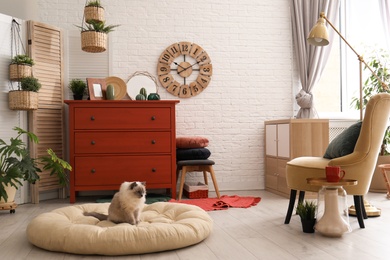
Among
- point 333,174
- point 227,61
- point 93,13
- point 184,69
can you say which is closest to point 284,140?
point 227,61

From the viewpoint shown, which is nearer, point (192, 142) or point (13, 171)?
point (13, 171)

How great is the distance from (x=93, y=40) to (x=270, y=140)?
240cm

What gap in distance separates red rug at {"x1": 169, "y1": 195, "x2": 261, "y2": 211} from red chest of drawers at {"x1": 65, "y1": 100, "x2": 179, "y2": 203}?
1.26 ft

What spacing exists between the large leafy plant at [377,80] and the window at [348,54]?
14 centimetres

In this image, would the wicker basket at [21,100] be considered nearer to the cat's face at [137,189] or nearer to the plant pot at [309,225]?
the cat's face at [137,189]

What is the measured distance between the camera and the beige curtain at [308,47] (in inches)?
214

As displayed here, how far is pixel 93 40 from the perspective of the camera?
4648mm

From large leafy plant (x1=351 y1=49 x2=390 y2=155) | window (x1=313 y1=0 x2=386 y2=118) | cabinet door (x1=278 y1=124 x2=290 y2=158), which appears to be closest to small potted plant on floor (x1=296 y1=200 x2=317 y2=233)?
cabinet door (x1=278 y1=124 x2=290 y2=158)

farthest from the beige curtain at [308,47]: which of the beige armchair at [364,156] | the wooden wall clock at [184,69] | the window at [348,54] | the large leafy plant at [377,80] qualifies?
the beige armchair at [364,156]

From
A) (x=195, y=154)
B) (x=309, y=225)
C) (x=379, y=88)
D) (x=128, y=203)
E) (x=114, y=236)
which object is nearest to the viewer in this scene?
(x=114, y=236)

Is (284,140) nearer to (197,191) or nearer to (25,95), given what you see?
(197,191)

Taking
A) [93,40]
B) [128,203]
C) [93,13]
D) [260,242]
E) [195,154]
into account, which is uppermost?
[93,13]

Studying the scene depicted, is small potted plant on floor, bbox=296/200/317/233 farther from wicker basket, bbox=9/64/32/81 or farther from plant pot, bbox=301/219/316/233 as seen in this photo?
wicker basket, bbox=9/64/32/81

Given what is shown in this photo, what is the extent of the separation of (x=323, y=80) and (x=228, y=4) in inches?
65.7
